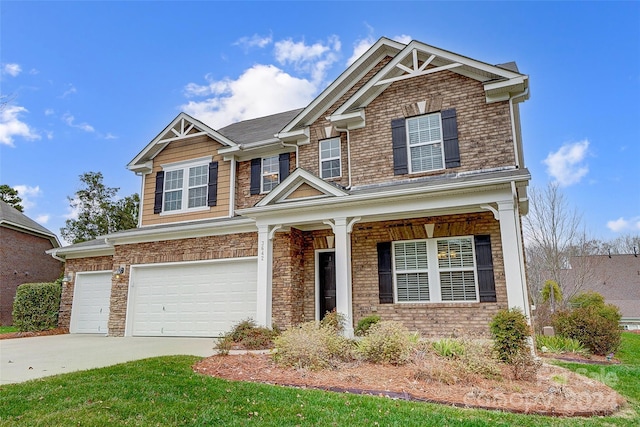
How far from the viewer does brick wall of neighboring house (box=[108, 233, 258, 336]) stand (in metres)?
11.3

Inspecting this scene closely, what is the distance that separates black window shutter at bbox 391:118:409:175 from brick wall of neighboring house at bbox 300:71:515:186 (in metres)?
0.12

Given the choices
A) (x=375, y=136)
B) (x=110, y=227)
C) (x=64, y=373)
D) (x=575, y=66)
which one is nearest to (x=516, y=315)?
(x=375, y=136)

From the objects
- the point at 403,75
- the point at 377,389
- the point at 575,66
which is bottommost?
the point at 377,389

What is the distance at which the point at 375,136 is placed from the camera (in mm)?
10852

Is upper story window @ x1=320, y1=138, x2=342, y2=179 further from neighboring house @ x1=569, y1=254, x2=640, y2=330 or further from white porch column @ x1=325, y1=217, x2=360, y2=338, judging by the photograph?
neighboring house @ x1=569, y1=254, x2=640, y2=330

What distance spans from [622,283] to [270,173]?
79.7 ft

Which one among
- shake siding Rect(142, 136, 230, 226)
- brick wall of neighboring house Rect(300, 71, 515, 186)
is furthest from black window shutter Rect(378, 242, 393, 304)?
shake siding Rect(142, 136, 230, 226)

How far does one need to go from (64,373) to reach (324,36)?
44.5ft

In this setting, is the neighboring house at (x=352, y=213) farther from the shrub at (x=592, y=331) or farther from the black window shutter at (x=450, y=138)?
the shrub at (x=592, y=331)

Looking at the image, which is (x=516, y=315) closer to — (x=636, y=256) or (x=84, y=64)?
(x=84, y=64)

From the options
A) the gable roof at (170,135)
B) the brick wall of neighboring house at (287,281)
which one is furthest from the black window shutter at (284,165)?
the gable roof at (170,135)

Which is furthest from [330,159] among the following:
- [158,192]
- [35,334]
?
[35,334]

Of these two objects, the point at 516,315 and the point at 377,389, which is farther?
the point at 516,315

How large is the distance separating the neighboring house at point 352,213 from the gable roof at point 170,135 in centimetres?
5
